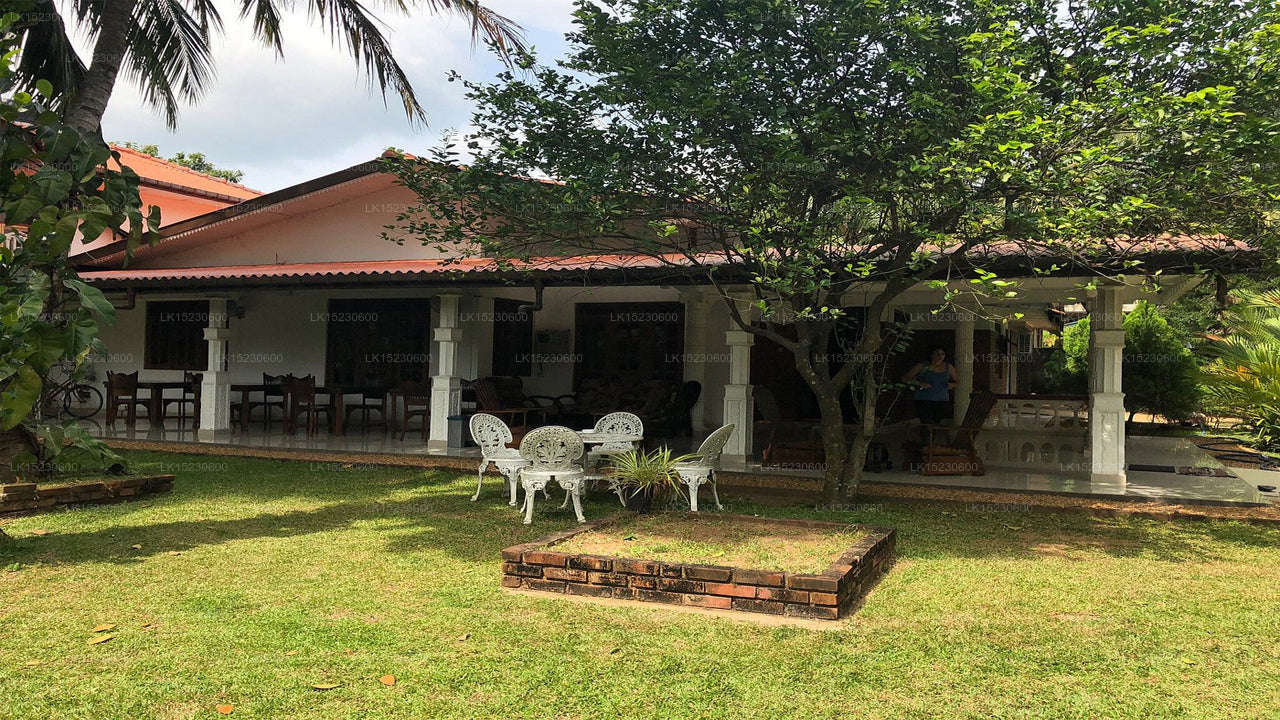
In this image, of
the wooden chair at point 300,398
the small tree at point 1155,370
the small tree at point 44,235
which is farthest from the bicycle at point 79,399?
the small tree at point 1155,370

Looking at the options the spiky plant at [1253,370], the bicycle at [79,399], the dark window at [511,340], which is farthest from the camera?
the bicycle at [79,399]

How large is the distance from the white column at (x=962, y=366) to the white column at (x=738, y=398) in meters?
4.14

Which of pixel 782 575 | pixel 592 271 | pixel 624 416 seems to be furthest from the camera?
pixel 592 271

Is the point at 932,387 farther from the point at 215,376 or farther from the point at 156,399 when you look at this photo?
the point at 156,399

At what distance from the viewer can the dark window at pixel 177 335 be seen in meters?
15.6

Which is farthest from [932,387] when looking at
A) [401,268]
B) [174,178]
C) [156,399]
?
[174,178]

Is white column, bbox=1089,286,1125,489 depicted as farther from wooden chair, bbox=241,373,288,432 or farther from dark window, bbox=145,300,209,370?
dark window, bbox=145,300,209,370

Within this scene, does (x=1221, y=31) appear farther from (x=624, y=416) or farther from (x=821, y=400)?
(x=624, y=416)

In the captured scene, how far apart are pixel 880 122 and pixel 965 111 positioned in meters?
0.67

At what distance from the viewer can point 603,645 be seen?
436 centimetres

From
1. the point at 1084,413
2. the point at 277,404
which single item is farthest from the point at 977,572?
the point at 277,404

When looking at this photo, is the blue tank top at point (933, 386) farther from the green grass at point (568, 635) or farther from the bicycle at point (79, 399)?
the bicycle at point (79, 399)

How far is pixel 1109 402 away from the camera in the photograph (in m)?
9.10

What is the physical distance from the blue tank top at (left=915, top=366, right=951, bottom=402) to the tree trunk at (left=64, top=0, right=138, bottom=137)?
355 inches
